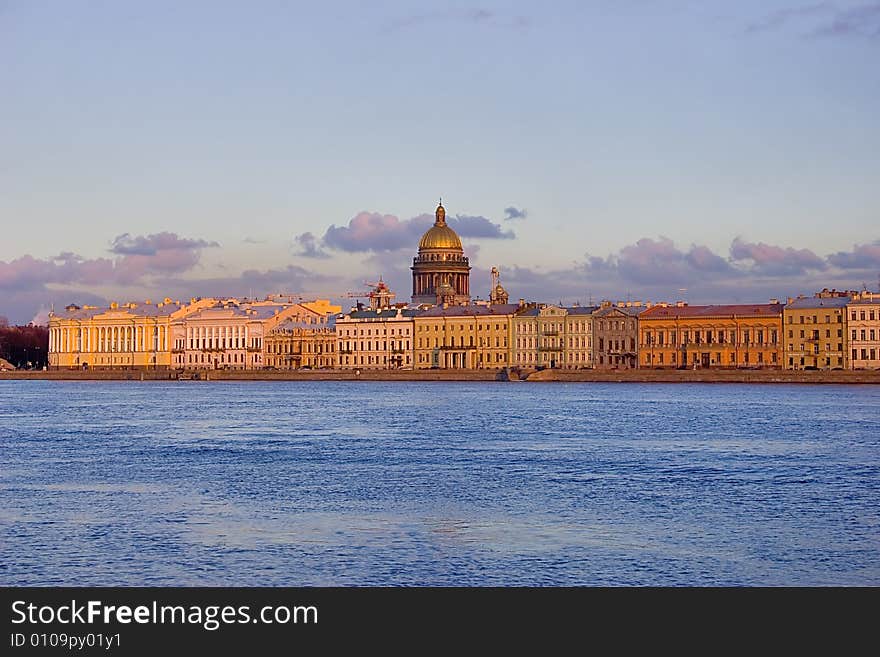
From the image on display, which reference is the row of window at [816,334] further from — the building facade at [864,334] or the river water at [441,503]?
the river water at [441,503]

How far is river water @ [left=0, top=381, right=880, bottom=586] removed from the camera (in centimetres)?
1570

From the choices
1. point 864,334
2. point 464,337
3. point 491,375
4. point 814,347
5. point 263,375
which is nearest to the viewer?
point 864,334

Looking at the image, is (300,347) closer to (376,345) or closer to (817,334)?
(376,345)

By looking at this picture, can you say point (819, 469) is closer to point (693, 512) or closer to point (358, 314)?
point (693, 512)

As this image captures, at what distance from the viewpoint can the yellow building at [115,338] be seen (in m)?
110

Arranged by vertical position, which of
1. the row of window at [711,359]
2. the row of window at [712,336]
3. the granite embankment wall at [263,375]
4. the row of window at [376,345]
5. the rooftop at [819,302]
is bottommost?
the granite embankment wall at [263,375]

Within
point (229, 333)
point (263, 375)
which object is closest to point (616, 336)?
point (263, 375)

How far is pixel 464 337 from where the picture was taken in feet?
318

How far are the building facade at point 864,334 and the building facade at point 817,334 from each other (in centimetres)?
36

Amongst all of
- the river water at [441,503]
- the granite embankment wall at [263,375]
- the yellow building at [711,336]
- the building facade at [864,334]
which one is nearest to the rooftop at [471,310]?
the granite embankment wall at [263,375]

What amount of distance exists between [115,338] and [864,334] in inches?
2075

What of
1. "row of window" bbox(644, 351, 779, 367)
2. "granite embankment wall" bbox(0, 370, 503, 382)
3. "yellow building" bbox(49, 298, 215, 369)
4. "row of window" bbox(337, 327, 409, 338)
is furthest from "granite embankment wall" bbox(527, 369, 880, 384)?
"yellow building" bbox(49, 298, 215, 369)
